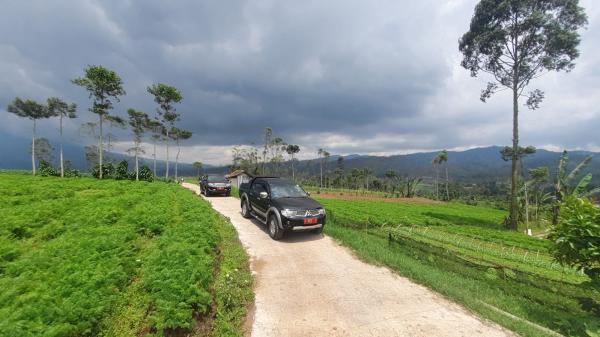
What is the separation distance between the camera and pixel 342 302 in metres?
5.19

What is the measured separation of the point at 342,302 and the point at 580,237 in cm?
499

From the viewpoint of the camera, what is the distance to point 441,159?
7238 cm

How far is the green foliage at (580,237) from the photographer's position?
498cm

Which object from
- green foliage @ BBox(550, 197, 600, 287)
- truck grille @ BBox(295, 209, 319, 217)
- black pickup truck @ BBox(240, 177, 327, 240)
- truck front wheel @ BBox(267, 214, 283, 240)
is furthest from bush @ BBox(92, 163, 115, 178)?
green foliage @ BBox(550, 197, 600, 287)

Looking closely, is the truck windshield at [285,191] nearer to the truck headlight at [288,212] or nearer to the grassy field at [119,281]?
the truck headlight at [288,212]

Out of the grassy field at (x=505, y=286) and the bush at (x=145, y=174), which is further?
the bush at (x=145, y=174)

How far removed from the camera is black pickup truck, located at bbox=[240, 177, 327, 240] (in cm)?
890

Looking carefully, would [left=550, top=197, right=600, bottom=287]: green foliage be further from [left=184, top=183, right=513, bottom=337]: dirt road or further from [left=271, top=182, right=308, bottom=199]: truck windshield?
[left=271, top=182, right=308, bottom=199]: truck windshield

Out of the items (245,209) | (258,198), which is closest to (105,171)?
(245,209)

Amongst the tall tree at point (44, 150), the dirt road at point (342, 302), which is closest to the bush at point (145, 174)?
the dirt road at point (342, 302)

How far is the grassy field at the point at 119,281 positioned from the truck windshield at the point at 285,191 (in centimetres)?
274

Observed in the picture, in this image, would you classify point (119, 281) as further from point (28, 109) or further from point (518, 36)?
point (28, 109)

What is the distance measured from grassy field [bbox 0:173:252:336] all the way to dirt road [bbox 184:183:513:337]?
0.63 meters

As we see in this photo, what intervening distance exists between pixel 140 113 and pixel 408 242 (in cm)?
5285
